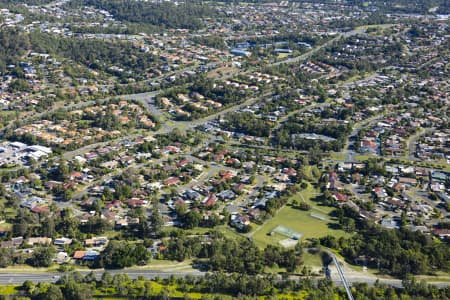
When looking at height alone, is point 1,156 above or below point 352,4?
below

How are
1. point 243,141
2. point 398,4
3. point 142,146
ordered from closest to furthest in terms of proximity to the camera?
point 142,146, point 243,141, point 398,4

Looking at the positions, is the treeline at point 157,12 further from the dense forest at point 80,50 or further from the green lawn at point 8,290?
the green lawn at point 8,290

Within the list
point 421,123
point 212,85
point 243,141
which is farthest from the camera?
point 212,85

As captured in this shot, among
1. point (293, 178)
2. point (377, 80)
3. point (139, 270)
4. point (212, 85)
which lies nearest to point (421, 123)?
point (377, 80)

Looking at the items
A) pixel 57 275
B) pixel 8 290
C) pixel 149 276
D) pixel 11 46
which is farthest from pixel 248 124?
pixel 11 46

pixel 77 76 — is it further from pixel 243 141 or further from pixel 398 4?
pixel 398 4

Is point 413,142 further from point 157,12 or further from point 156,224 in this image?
point 157,12

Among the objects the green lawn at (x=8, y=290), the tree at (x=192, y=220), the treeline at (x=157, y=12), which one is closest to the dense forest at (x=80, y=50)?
the treeline at (x=157, y=12)
